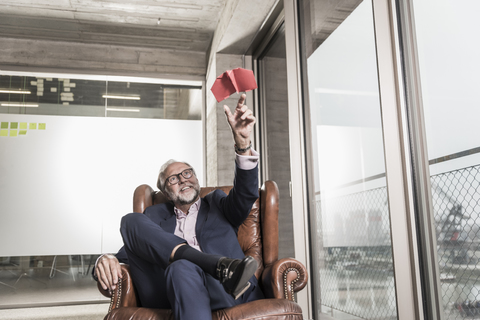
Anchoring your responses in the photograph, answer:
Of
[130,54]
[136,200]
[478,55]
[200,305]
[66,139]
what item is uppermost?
[130,54]

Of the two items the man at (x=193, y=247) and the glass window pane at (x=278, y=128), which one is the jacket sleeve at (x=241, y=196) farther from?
the glass window pane at (x=278, y=128)

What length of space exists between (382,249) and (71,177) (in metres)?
3.30

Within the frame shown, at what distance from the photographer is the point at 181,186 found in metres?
2.00

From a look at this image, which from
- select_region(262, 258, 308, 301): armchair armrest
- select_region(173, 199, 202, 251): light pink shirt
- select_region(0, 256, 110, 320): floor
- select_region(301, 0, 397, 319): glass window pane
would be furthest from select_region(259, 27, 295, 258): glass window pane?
select_region(0, 256, 110, 320): floor

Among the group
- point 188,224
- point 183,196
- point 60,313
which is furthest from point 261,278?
point 60,313

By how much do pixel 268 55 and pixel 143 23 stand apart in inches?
52.4

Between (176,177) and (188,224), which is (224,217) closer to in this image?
(188,224)

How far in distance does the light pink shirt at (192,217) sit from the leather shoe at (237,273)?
1.67 ft

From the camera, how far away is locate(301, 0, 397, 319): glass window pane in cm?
176

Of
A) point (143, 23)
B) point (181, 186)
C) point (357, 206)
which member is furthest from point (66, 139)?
point (357, 206)

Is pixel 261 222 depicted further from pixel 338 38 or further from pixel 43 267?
pixel 43 267

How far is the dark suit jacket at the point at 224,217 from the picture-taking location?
5.79 ft

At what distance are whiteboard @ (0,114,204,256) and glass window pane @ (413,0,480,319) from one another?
320 cm

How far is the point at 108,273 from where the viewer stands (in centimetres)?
157
